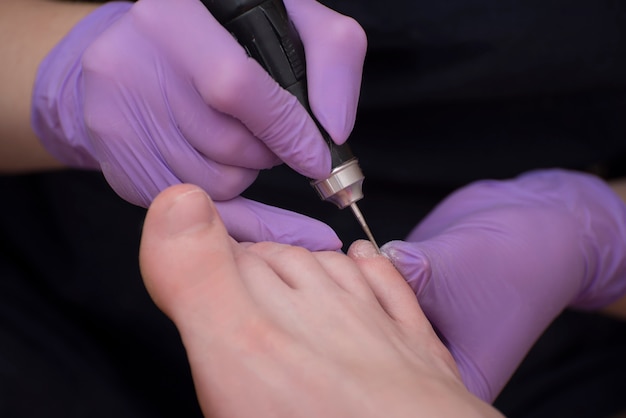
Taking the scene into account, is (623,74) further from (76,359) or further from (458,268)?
(76,359)

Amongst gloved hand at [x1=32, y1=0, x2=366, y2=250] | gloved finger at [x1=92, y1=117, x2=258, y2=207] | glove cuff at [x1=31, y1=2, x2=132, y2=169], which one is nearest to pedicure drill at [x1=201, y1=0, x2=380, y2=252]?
gloved hand at [x1=32, y1=0, x2=366, y2=250]

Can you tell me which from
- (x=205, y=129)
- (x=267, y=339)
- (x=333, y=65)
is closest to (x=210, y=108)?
(x=205, y=129)

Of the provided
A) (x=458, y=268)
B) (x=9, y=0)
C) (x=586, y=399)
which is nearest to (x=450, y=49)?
(x=458, y=268)

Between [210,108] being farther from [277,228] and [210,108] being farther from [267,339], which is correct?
[267,339]

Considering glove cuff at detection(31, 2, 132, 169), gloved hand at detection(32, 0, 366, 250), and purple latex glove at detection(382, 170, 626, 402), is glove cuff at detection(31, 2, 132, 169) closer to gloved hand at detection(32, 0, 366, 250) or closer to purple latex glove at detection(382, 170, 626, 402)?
gloved hand at detection(32, 0, 366, 250)

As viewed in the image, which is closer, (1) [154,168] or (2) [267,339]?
(2) [267,339]

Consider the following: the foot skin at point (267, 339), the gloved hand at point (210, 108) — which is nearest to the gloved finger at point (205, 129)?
the gloved hand at point (210, 108)
